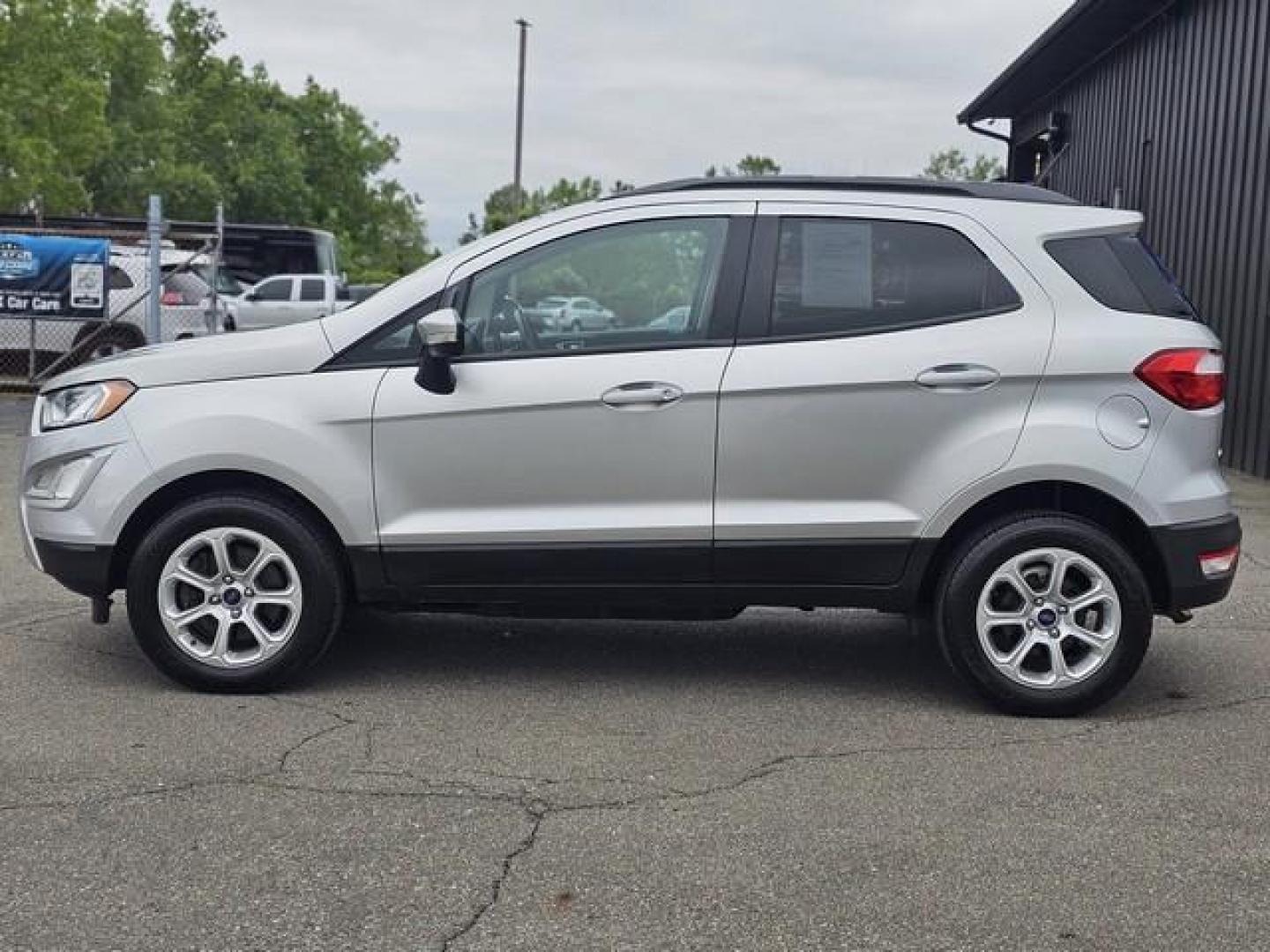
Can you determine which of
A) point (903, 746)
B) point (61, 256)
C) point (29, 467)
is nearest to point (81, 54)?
point (61, 256)

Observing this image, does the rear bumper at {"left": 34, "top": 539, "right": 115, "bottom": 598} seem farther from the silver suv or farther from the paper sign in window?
the paper sign in window

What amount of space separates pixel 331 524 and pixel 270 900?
1.88m

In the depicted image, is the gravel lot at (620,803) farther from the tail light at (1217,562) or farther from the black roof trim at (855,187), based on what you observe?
the black roof trim at (855,187)

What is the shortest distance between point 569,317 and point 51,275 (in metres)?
12.9

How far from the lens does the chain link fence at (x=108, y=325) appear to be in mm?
16953

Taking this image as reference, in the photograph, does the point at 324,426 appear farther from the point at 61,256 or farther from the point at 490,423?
the point at 61,256

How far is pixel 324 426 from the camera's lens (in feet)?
16.7

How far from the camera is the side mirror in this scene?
4.91 metres

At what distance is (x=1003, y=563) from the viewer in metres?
4.99

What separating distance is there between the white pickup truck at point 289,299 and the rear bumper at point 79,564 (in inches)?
840

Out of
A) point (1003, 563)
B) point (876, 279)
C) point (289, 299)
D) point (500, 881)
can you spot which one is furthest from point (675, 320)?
point (289, 299)

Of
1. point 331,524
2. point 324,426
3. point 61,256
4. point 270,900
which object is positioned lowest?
point 270,900

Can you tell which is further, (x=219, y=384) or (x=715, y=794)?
(x=219, y=384)

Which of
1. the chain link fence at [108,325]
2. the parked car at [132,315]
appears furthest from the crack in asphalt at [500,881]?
the chain link fence at [108,325]
